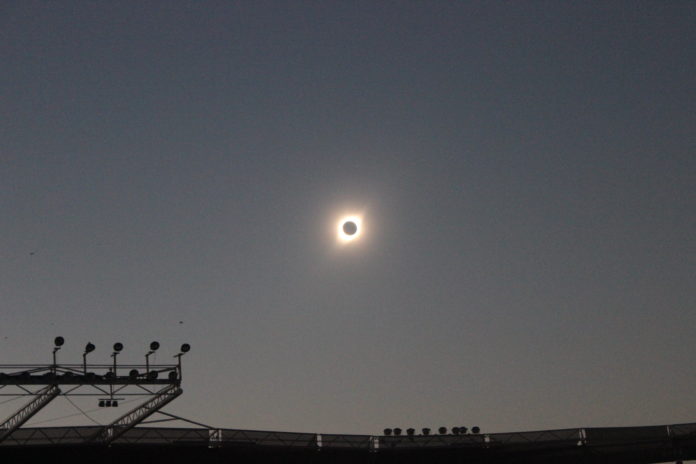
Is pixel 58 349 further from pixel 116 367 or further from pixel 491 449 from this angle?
pixel 491 449

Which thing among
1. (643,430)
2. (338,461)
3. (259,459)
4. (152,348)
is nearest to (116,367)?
(152,348)

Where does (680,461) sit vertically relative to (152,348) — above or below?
below

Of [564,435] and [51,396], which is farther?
[564,435]

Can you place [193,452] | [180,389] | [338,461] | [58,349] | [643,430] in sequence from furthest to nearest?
[643,430] → [338,461] → [193,452] → [180,389] → [58,349]

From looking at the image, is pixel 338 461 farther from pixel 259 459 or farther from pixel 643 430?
pixel 643 430

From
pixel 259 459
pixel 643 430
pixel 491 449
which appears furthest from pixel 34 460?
pixel 643 430

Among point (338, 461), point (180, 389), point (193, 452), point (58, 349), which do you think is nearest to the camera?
point (58, 349)

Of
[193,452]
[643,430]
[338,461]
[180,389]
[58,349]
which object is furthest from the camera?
[643,430]

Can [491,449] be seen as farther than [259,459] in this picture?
Yes
